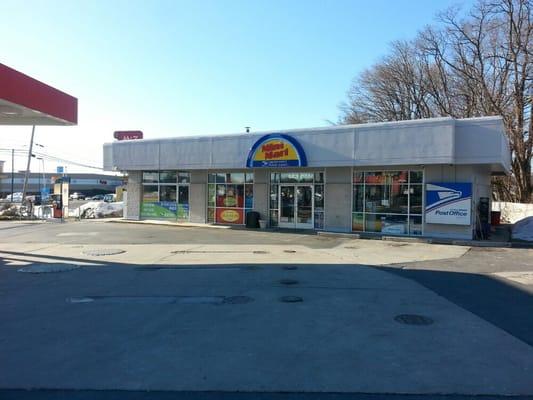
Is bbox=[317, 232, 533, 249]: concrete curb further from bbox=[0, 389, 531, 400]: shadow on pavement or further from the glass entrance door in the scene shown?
bbox=[0, 389, 531, 400]: shadow on pavement

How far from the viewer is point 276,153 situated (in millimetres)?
23062

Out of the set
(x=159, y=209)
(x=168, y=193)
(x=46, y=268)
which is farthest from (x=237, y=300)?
(x=159, y=209)

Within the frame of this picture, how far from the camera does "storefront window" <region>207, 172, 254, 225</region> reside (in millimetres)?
25562

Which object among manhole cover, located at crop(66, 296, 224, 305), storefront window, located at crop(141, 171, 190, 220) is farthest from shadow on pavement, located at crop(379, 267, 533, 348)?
storefront window, located at crop(141, 171, 190, 220)

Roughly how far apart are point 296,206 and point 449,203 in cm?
749

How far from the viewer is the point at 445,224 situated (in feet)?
64.9

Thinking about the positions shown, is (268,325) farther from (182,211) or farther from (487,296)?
(182,211)

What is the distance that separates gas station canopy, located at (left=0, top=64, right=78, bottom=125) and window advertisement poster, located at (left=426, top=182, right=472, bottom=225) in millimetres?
13850

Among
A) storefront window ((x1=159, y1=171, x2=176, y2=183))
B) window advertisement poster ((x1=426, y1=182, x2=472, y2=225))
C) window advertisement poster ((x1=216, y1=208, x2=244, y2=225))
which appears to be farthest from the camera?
storefront window ((x1=159, y1=171, x2=176, y2=183))

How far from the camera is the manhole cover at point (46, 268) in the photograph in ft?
38.6

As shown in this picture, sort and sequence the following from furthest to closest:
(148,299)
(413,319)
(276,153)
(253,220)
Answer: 1. (253,220)
2. (276,153)
3. (148,299)
4. (413,319)

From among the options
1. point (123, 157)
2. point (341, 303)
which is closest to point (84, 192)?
point (123, 157)

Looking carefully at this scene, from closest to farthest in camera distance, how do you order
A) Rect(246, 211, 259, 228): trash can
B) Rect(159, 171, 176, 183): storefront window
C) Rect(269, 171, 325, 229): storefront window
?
Rect(269, 171, 325, 229): storefront window
Rect(246, 211, 259, 228): trash can
Rect(159, 171, 176, 183): storefront window

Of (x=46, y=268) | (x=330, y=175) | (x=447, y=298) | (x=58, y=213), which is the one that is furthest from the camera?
(x=58, y=213)
